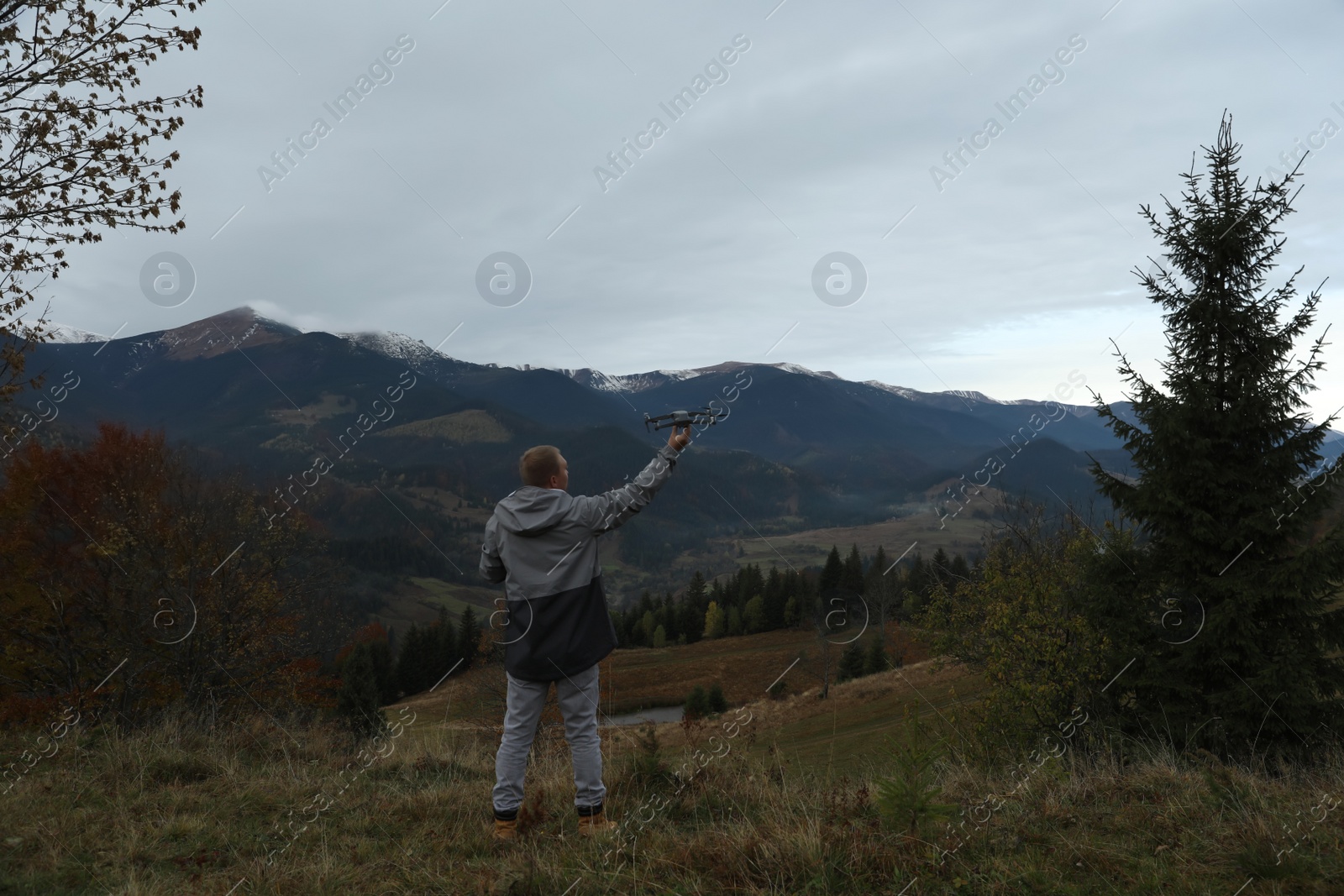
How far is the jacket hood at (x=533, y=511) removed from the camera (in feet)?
13.9

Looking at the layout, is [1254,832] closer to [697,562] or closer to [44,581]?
[44,581]

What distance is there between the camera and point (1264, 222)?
501 inches

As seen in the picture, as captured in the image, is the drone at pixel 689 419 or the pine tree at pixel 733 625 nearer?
the drone at pixel 689 419

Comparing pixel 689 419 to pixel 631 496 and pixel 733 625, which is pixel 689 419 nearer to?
pixel 631 496

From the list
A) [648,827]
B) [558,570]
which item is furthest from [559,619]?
[648,827]

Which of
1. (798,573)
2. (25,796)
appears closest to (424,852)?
(25,796)

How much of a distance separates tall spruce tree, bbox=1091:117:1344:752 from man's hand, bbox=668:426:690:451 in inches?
413

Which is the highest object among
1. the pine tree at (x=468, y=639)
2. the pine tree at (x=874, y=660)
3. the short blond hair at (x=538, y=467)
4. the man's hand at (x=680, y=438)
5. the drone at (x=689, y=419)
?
the drone at (x=689, y=419)

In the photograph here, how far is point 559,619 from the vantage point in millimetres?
4270

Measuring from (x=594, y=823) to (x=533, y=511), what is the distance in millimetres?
1805

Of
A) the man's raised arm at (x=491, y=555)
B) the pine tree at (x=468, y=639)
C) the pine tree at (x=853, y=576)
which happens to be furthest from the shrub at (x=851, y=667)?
the man's raised arm at (x=491, y=555)

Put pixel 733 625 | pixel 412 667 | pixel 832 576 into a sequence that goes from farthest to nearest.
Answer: pixel 733 625 → pixel 832 576 → pixel 412 667

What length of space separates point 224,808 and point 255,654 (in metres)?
17.6

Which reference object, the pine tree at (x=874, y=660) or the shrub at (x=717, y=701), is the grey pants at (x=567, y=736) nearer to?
the shrub at (x=717, y=701)
